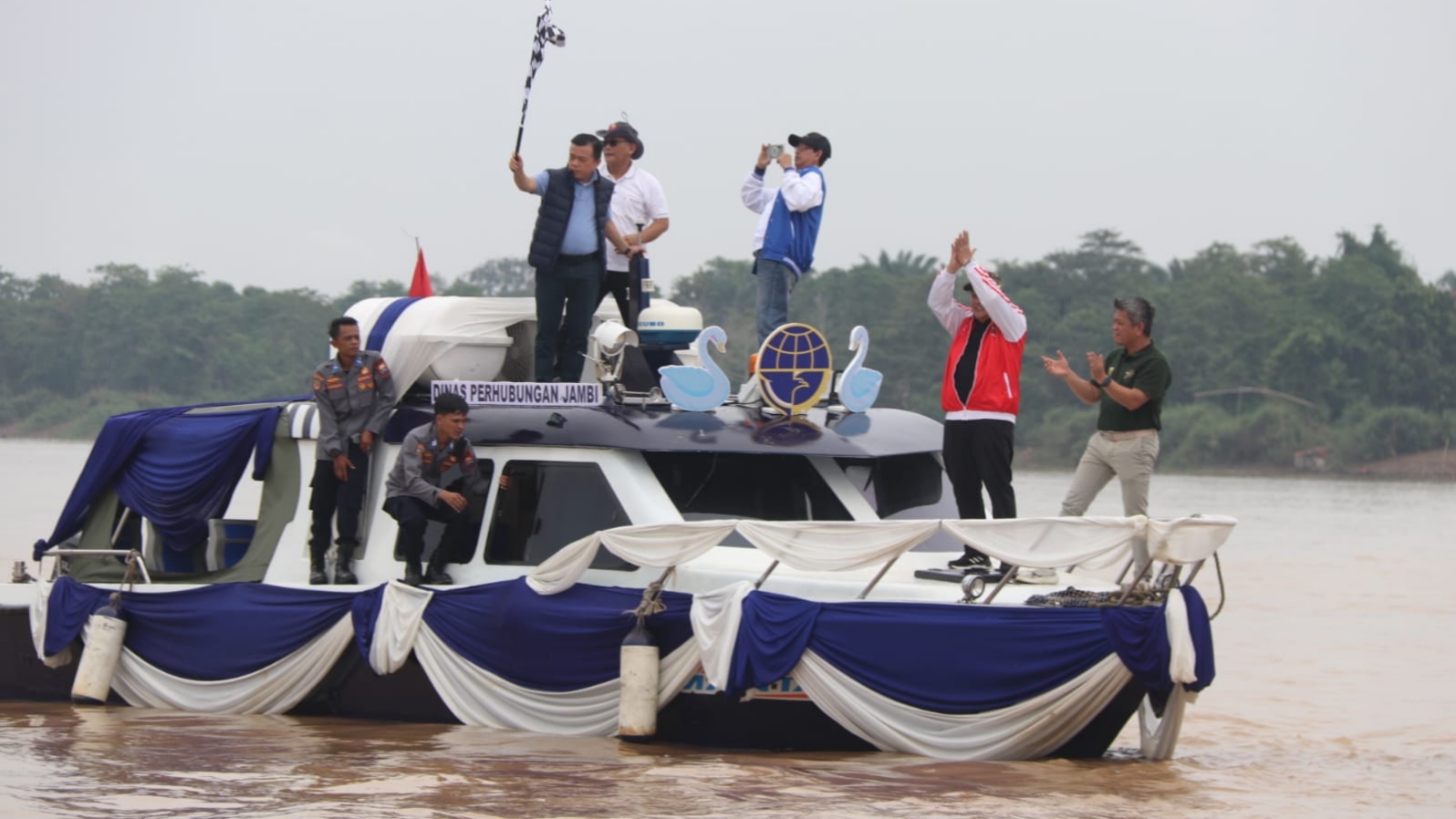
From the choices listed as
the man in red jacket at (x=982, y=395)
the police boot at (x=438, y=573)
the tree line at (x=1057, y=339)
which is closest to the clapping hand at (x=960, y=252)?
the man in red jacket at (x=982, y=395)

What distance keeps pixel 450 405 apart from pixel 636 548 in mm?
1364

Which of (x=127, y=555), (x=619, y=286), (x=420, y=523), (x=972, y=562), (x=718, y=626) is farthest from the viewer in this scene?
(x=619, y=286)

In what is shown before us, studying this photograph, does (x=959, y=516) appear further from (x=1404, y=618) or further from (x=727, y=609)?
(x=1404, y=618)

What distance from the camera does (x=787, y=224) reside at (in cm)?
1222

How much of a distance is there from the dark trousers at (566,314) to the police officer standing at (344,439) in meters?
1.19

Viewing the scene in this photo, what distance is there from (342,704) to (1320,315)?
49.1m

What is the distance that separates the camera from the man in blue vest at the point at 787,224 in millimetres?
12109

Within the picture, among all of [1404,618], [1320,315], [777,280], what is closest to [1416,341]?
[1320,315]

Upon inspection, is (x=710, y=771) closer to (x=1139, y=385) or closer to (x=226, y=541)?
(x=1139, y=385)

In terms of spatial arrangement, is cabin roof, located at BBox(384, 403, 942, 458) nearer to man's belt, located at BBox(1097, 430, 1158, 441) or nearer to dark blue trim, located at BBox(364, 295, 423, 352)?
dark blue trim, located at BBox(364, 295, 423, 352)

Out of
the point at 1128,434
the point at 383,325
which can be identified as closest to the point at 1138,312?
the point at 1128,434

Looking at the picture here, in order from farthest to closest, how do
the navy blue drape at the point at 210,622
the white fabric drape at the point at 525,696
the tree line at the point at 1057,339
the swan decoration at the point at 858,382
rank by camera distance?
the tree line at the point at 1057,339 → the swan decoration at the point at 858,382 → the navy blue drape at the point at 210,622 → the white fabric drape at the point at 525,696

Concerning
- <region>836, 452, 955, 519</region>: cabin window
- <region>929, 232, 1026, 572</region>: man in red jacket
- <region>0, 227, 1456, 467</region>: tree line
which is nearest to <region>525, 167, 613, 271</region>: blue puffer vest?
<region>836, 452, 955, 519</region>: cabin window

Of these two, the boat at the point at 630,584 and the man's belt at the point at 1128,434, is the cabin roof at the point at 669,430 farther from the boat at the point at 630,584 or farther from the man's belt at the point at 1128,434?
the man's belt at the point at 1128,434
